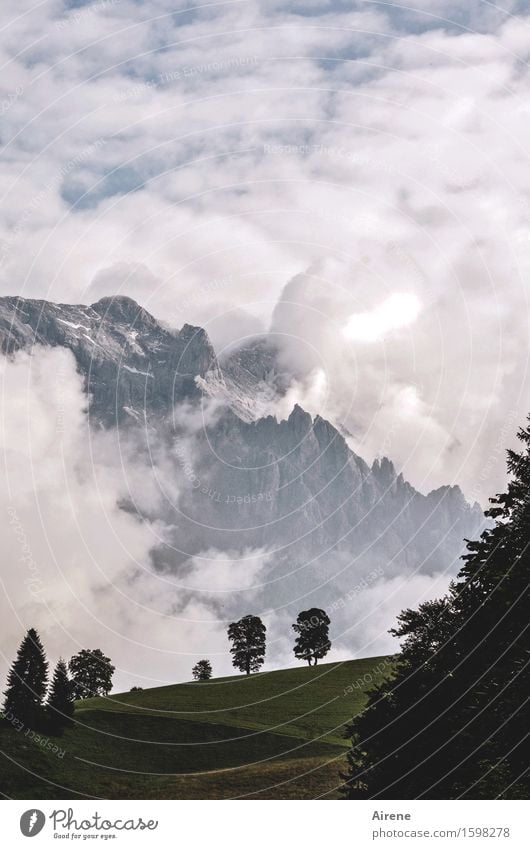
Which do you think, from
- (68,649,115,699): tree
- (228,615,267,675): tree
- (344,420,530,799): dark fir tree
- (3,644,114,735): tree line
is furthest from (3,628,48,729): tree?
(228,615,267,675): tree

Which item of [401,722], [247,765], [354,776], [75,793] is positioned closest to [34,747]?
[75,793]

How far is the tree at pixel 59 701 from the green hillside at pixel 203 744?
6.51 ft

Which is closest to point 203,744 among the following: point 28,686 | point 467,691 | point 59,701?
point 59,701

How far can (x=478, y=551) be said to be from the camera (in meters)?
40.6

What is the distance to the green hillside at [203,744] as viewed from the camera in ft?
225

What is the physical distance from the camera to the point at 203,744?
3738 inches

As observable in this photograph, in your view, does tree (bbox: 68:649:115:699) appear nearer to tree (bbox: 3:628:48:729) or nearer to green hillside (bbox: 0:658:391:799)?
green hillside (bbox: 0:658:391:799)

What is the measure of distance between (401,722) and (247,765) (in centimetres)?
4954

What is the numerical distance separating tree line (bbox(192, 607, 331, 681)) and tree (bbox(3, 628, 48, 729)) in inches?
2721
